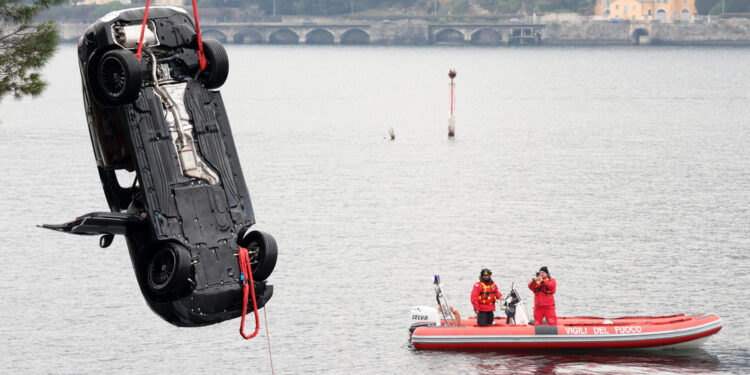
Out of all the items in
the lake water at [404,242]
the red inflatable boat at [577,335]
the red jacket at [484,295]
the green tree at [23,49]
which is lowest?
the lake water at [404,242]

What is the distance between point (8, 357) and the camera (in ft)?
118

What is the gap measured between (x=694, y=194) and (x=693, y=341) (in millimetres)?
37558

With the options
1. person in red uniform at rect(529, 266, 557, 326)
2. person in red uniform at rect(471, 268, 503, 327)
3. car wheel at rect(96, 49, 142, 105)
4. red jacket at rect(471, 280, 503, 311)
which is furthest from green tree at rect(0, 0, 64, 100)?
person in red uniform at rect(529, 266, 557, 326)

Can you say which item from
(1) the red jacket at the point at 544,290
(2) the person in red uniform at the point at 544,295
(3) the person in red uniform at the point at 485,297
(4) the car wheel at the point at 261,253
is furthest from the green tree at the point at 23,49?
(1) the red jacket at the point at 544,290

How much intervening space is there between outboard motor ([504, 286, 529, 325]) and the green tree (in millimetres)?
17501

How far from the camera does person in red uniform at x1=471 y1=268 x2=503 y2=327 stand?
107 ft

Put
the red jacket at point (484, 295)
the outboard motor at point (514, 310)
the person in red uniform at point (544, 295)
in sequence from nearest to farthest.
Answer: the person in red uniform at point (544, 295)
the red jacket at point (484, 295)
the outboard motor at point (514, 310)

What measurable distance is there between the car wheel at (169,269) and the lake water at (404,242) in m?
20.3

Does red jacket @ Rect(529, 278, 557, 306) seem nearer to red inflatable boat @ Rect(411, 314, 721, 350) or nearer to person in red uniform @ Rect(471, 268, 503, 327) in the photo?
person in red uniform @ Rect(471, 268, 503, 327)

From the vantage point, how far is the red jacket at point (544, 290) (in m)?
32.3

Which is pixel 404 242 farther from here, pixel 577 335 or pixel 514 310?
pixel 577 335

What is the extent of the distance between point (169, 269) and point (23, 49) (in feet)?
30.8

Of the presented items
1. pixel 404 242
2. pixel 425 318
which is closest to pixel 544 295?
pixel 425 318

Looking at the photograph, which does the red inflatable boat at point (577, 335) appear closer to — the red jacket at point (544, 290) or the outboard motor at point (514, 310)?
the outboard motor at point (514, 310)
